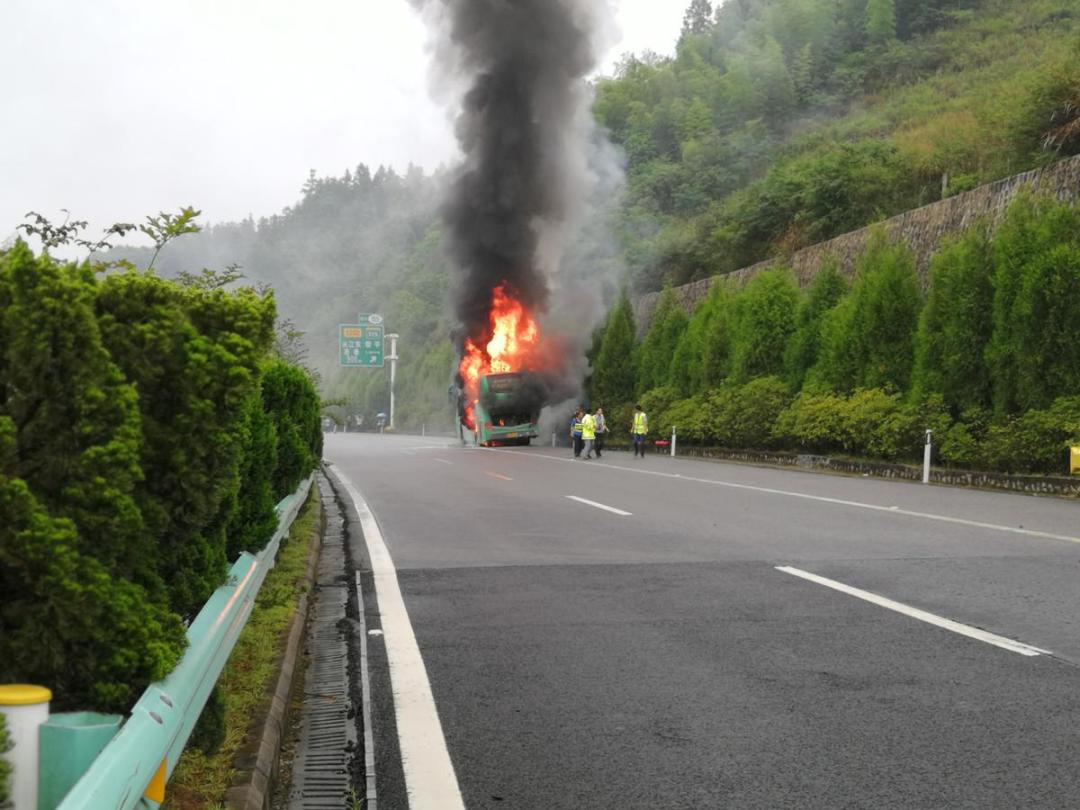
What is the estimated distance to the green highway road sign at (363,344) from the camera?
61.0 metres

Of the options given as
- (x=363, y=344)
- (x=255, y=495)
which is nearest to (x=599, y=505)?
(x=255, y=495)

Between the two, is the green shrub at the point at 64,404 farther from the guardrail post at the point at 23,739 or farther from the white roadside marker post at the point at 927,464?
the white roadside marker post at the point at 927,464

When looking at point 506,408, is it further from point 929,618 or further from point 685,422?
point 929,618

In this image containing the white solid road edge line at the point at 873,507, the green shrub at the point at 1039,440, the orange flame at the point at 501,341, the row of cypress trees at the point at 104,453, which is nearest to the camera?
the row of cypress trees at the point at 104,453

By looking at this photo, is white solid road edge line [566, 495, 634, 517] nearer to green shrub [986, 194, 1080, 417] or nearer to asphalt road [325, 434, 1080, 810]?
asphalt road [325, 434, 1080, 810]

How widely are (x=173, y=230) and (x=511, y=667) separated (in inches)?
163

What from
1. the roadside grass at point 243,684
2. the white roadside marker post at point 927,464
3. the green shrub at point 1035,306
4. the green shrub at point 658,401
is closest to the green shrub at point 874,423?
the white roadside marker post at point 927,464

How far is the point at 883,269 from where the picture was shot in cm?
2391

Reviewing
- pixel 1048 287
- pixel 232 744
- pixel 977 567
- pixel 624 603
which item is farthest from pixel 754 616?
pixel 1048 287

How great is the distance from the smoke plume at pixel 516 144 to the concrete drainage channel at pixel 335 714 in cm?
3751

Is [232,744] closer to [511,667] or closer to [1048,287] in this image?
[511,667]

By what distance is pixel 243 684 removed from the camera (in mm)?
4582

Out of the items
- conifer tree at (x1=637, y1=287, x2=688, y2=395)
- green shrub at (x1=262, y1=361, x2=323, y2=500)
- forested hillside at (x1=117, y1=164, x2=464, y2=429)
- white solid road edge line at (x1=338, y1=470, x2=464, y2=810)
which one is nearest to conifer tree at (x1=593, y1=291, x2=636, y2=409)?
conifer tree at (x1=637, y1=287, x2=688, y2=395)

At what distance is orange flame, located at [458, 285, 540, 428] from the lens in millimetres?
44375
